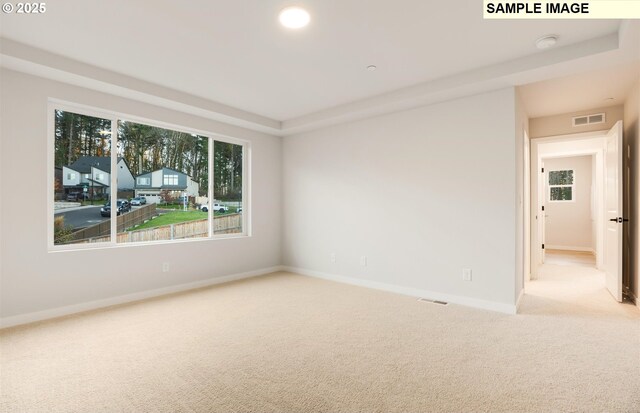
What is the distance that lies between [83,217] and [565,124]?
22.2ft

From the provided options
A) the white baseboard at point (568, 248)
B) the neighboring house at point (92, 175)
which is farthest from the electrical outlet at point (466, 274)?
the white baseboard at point (568, 248)

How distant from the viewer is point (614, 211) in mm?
4008

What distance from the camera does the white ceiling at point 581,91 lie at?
344 cm

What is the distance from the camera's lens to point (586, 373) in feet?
7.13

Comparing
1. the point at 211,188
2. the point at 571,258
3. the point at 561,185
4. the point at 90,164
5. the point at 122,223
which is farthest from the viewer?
the point at 561,185

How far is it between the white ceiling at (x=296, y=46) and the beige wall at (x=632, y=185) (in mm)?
1691

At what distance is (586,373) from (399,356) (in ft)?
4.12

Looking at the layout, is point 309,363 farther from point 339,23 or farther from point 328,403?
point 339,23

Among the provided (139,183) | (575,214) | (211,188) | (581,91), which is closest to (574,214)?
(575,214)

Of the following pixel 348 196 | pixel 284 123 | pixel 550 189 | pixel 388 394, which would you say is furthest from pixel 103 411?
pixel 550 189

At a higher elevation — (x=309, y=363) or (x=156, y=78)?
(x=156, y=78)

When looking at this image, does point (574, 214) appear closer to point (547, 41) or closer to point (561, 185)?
point (561, 185)

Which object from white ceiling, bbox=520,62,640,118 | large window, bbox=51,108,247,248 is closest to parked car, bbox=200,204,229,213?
large window, bbox=51,108,247,248

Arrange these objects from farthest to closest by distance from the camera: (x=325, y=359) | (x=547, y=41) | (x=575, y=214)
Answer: (x=575, y=214) < (x=547, y=41) < (x=325, y=359)
